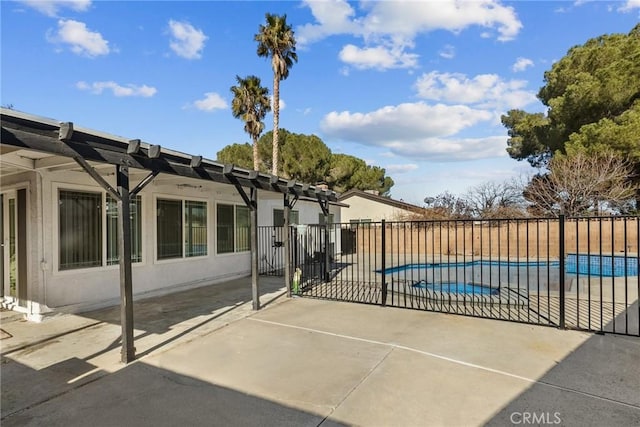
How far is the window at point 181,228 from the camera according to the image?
7.82m

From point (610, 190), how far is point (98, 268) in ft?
63.4

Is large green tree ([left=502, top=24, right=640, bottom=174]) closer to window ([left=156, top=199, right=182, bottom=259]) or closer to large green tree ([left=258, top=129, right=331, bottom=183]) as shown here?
large green tree ([left=258, top=129, right=331, bottom=183])

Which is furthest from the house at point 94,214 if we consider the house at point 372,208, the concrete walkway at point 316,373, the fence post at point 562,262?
the house at point 372,208

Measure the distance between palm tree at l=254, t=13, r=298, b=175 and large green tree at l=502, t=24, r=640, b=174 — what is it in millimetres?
13741

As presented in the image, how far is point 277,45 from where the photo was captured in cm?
1802

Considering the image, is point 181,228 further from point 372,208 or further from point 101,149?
point 372,208

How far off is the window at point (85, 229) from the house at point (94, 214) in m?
0.02

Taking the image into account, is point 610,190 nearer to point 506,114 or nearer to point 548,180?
point 548,180

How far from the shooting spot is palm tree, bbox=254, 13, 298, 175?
17.9m

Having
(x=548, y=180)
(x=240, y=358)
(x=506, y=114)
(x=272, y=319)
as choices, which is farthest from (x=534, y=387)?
(x=506, y=114)

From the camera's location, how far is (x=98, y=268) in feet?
21.4

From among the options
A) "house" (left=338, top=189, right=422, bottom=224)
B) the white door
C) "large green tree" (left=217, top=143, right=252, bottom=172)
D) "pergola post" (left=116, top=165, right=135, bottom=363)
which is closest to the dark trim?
"pergola post" (left=116, top=165, right=135, bottom=363)

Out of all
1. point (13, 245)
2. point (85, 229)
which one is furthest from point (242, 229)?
point (13, 245)

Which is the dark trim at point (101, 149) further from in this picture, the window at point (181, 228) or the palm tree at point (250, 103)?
the palm tree at point (250, 103)
